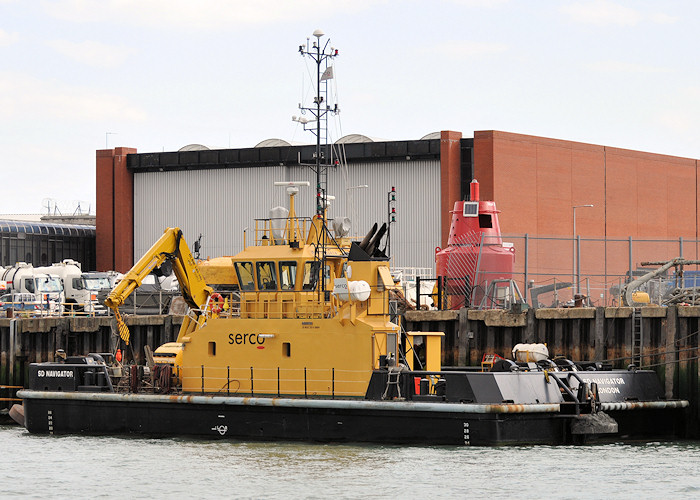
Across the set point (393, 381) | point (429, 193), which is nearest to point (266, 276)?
point (393, 381)

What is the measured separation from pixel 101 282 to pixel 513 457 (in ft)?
103

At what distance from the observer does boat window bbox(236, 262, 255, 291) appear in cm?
2505

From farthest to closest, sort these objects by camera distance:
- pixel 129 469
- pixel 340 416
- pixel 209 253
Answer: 1. pixel 209 253
2. pixel 340 416
3. pixel 129 469

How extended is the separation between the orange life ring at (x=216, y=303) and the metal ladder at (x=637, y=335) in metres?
8.77

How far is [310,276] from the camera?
24719mm

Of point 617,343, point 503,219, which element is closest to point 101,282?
point 503,219

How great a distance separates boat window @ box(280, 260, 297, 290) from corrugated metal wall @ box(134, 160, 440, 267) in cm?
2310

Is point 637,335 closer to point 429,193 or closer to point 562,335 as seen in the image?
point 562,335

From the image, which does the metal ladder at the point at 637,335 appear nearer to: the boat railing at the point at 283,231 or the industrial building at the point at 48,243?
the boat railing at the point at 283,231

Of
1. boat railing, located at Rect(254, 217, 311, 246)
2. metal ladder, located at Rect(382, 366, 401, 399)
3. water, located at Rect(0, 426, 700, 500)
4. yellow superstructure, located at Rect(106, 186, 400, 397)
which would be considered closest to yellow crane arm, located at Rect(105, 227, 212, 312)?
yellow superstructure, located at Rect(106, 186, 400, 397)

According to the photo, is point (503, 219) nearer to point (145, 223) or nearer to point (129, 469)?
point (145, 223)

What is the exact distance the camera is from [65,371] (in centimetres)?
2670

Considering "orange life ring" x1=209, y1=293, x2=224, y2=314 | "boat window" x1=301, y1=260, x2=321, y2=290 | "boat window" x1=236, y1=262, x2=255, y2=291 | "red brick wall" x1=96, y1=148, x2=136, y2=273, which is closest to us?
"boat window" x1=301, y1=260, x2=321, y2=290

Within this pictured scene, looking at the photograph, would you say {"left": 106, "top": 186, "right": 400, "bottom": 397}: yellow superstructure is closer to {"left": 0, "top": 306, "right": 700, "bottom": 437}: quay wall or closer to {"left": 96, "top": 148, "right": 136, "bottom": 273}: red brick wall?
{"left": 0, "top": 306, "right": 700, "bottom": 437}: quay wall
